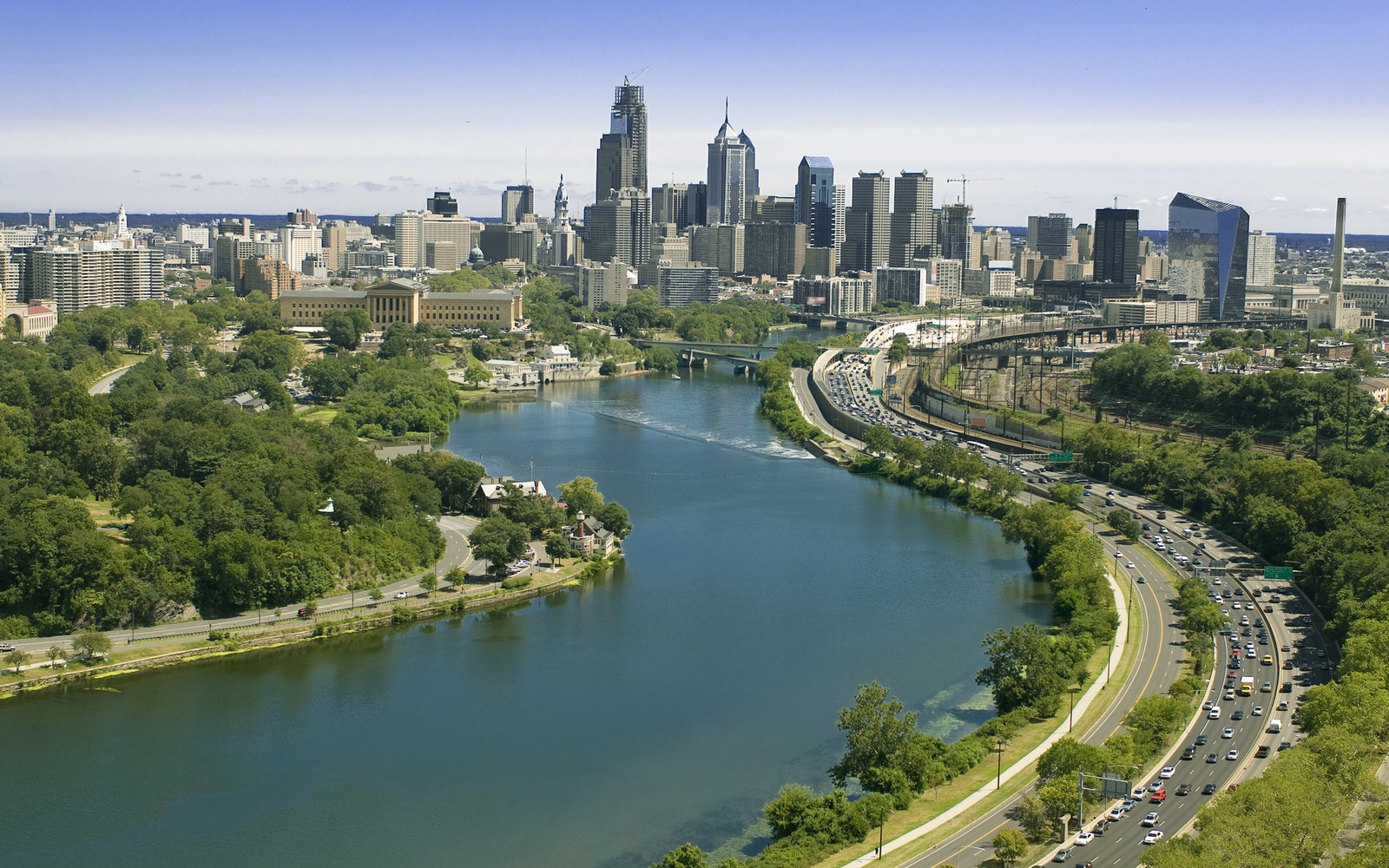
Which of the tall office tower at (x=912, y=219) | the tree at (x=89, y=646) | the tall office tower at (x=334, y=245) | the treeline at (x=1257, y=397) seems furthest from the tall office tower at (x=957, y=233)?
the tree at (x=89, y=646)

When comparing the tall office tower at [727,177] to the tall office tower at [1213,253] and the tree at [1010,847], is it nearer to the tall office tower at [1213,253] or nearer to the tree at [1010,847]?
the tall office tower at [1213,253]

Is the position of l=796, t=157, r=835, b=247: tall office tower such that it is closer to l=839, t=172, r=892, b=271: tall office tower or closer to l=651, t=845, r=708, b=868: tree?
l=839, t=172, r=892, b=271: tall office tower

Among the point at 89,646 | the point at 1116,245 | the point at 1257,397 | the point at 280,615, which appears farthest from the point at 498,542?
the point at 1116,245

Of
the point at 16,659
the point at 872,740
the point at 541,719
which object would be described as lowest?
the point at 541,719

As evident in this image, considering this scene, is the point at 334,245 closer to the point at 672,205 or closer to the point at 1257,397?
the point at 672,205

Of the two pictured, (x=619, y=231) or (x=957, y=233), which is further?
(x=957, y=233)
